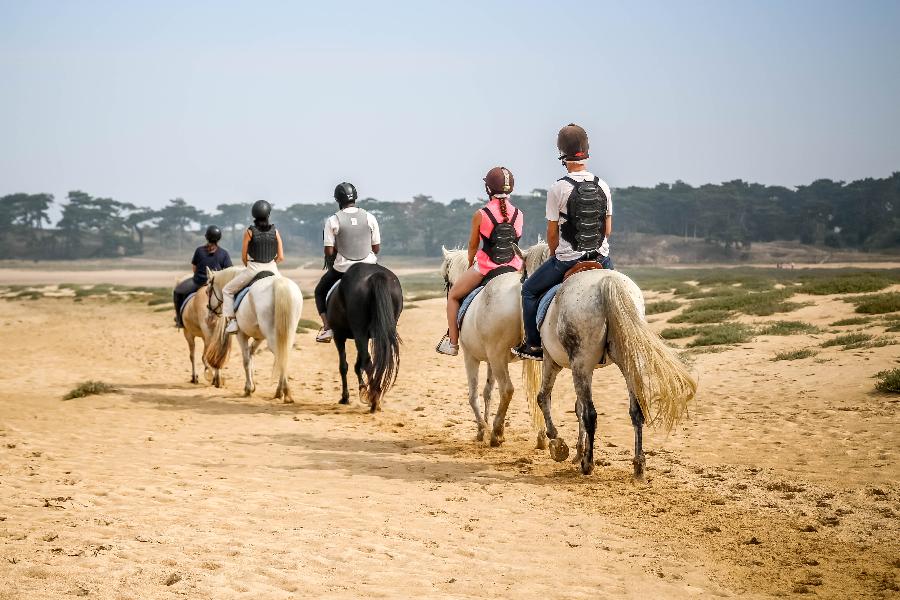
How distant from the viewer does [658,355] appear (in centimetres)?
746

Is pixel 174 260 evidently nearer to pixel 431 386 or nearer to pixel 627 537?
pixel 431 386

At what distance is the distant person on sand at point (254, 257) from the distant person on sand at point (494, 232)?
5499 millimetres

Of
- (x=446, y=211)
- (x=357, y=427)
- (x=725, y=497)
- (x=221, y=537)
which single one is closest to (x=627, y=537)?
(x=725, y=497)

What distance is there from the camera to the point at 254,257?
47.4 feet

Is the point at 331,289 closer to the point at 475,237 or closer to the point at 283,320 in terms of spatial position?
the point at 283,320

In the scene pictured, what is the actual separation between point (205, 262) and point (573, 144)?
32.3 feet

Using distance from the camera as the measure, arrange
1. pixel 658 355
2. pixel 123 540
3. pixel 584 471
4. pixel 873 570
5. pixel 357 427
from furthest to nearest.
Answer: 1. pixel 357 427
2. pixel 584 471
3. pixel 658 355
4. pixel 123 540
5. pixel 873 570

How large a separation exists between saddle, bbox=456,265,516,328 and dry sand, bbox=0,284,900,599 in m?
1.56

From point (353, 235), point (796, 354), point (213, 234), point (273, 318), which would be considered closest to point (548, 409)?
point (353, 235)

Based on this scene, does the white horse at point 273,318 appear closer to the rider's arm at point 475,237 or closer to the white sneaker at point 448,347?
the white sneaker at point 448,347

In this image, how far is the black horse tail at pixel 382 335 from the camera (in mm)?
11938

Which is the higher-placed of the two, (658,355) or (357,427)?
(658,355)

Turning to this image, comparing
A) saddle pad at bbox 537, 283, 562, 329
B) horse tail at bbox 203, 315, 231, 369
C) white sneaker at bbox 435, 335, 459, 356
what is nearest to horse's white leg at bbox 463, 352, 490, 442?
white sneaker at bbox 435, 335, 459, 356

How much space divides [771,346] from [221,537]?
1269 cm
